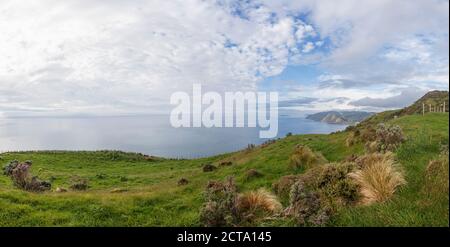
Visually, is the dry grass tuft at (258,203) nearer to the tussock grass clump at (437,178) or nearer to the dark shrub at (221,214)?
the dark shrub at (221,214)

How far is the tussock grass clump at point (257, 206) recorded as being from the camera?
10.5m

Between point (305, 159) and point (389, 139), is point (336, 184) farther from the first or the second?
point (305, 159)

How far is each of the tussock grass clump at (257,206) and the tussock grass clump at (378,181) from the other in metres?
2.31

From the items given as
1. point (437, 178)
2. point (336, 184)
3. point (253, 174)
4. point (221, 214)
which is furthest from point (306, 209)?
point (253, 174)

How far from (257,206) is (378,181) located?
139 inches

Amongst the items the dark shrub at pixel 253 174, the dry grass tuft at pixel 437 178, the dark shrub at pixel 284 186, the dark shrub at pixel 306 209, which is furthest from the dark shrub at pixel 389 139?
the dark shrub at pixel 253 174

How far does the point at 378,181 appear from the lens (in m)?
9.30

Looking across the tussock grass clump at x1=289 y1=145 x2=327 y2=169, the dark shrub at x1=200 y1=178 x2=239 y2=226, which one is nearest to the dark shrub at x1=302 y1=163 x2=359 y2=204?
the dark shrub at x1=200 y1=178 x2=239 y2=226

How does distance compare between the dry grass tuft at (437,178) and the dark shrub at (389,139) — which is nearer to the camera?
the dry grass tuft at (437,178)

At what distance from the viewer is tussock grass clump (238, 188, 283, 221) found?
1052cm

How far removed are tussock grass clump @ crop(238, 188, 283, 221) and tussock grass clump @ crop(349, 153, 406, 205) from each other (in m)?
2.31
